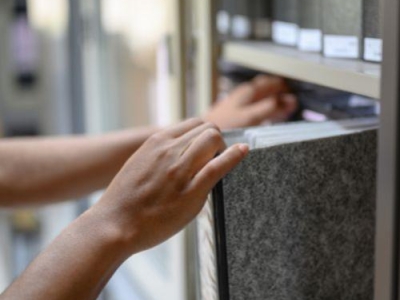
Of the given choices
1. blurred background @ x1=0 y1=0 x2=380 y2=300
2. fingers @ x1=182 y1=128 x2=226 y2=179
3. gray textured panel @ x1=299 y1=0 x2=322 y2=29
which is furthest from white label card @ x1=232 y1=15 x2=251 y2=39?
blurred background @ x1=0 y1=0 x2=380 y2=300

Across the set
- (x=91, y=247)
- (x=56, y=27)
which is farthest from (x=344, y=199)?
(x=56, y=27)

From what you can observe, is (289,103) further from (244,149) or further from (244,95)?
(244,149)

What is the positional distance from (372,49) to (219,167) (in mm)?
228

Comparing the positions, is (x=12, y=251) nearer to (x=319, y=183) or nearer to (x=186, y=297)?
(x=186, y=297)

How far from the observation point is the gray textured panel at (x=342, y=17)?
0.79m

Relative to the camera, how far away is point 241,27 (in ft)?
4.06

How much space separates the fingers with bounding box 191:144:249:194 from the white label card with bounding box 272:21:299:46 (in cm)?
40

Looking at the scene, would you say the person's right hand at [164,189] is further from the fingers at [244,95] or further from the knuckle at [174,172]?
the fingers at [244,95]

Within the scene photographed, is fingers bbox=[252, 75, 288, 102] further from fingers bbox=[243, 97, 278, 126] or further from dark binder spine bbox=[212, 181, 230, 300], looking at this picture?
dark binder spine bbox=[212, 181, 230, 300]

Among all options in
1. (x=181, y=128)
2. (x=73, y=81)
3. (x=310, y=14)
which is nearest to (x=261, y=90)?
(x=310, y=14)

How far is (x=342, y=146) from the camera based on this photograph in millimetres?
706

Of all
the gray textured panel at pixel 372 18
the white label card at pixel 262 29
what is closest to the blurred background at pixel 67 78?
the white label card at pixel 262 29

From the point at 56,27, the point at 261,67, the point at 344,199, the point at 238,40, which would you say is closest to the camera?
the point at 344,199

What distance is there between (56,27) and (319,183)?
2.03 metres
